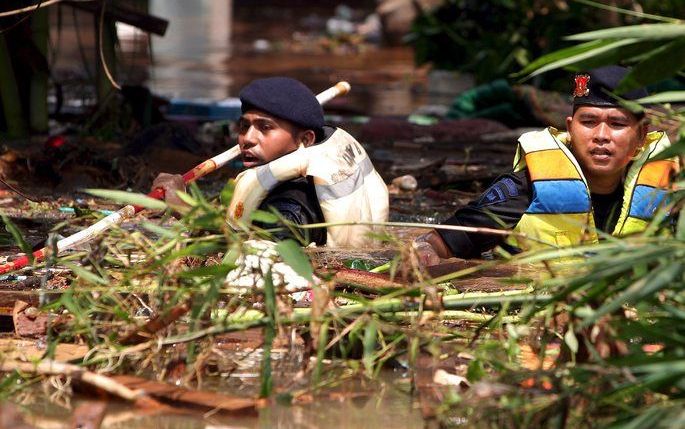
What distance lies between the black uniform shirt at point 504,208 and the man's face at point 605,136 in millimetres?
168

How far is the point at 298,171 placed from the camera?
4.83 meters

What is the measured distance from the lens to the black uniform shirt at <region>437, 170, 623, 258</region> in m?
4.72

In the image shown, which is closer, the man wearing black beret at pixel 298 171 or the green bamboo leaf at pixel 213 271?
the green bamboo leaf at pixel 213 271

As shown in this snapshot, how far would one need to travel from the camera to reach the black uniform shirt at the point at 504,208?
4.72 meters

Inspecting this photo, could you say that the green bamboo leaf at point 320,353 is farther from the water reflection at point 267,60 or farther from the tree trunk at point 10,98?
the water reflection at point 267,60

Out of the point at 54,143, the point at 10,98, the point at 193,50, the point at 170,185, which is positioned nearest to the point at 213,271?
the point at 170,185

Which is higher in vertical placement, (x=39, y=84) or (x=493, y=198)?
(x=493, y=198)

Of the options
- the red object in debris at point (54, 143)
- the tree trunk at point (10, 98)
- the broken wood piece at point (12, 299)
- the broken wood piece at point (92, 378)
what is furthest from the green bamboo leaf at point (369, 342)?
the tree trunk at point (10, 98)

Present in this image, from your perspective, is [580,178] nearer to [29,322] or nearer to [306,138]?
[306,138]

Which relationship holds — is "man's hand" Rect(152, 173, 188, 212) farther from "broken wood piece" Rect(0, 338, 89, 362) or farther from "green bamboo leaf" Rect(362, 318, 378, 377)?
"green bamboo leaf" Rect(362, 318, 378, 377)

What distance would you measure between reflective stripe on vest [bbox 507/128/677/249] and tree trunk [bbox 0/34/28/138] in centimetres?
433

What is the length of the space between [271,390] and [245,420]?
9 centimetres

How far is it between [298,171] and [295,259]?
1.76 metres

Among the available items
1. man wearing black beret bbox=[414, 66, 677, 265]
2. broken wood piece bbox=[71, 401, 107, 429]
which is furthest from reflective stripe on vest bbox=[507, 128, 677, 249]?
broken wood piece bbox=[71, 401, 107, 429]
